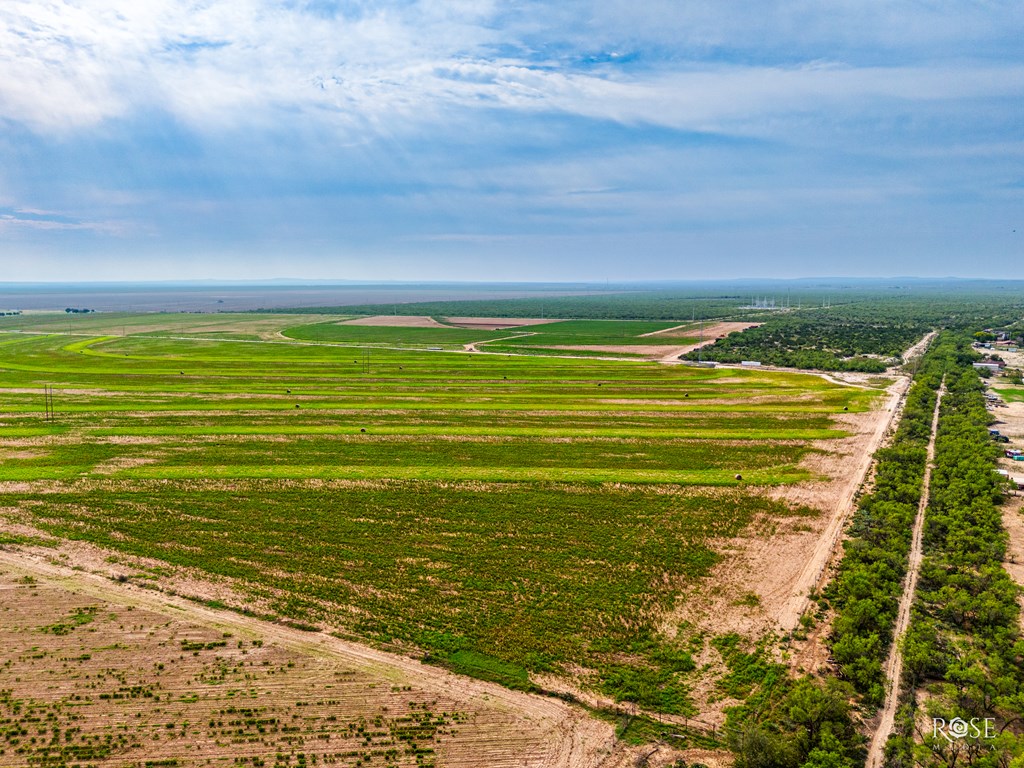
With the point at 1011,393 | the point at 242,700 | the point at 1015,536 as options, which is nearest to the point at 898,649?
the point at 1015,536

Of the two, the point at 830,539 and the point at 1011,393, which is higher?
the point at 1011,393

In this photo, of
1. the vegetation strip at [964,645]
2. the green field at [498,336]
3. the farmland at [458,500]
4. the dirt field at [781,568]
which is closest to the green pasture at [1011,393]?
the farmland at [458,500]

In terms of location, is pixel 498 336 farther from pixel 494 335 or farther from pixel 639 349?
pixel 639 349

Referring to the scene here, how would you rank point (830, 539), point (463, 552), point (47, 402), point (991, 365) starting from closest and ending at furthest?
1. point (463, 552)
2. point (830, 539)
3. point (47, 402)
4. point (991, 365)

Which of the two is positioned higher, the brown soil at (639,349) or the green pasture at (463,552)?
the brown soil at (639,349)

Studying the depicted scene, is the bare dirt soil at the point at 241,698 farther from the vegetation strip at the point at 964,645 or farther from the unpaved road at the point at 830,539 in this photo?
the unpaved road at the point at 830,539

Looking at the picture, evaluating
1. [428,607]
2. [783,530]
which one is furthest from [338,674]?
[783,530]
